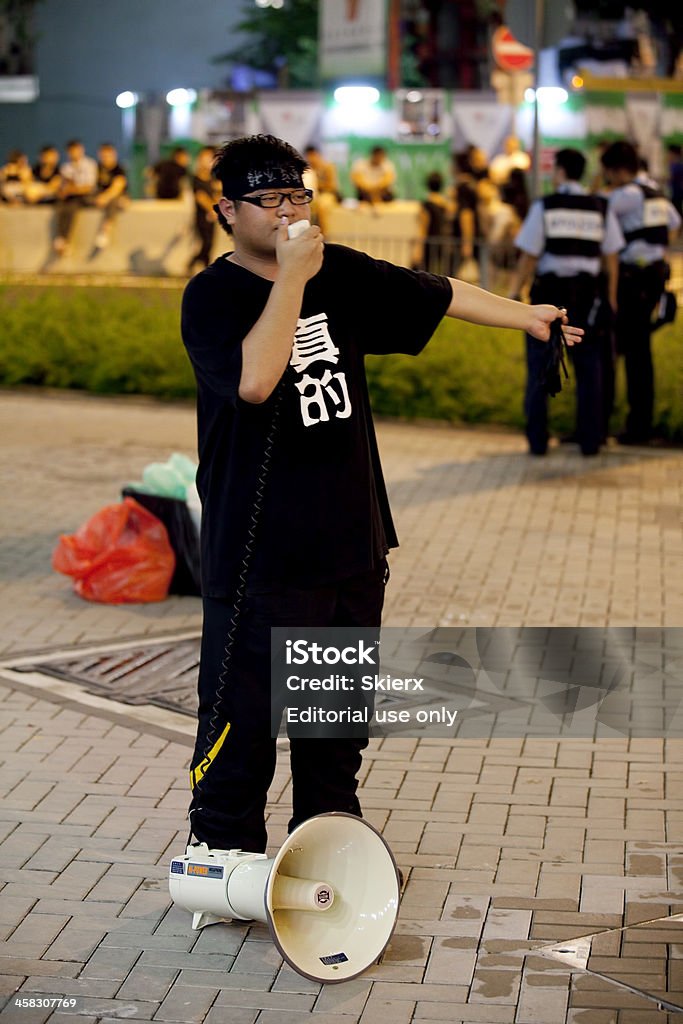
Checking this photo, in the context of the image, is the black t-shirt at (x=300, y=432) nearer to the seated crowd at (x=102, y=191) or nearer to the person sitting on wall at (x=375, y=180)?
the seated crowd at (x=102, y=191)

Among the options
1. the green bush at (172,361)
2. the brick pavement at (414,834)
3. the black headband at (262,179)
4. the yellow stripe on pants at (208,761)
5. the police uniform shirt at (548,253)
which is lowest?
the green bush at (172,361)

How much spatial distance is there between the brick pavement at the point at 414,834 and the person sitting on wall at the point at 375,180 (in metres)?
15.4

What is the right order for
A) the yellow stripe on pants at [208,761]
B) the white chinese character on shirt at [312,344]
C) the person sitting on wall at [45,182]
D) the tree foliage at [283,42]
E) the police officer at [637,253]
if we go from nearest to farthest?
the white chinese character on shirt at [312,344], the yellow stripe on pants at [208,761], the police officer at [637,253], the person sitting on wall at [45,182], the tree foliage at [283,42]

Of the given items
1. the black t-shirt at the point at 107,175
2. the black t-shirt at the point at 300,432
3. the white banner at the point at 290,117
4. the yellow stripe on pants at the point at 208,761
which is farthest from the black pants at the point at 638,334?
the white banner at the point at 290,117

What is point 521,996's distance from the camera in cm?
370

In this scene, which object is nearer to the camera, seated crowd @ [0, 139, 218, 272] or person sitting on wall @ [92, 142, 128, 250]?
seated crowd @ [0, 139, 218, 272]

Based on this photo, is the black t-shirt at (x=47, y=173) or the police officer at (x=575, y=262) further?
the black t-shirt at (x=47, y=173)

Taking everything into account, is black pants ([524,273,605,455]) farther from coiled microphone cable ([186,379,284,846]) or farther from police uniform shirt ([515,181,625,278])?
coiled microphone cable ([186,379,284,846])

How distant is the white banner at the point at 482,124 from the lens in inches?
1123

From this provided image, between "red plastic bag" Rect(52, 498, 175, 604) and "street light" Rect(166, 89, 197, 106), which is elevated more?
"red plastic bag" Rect(52, 498, 175, 604)

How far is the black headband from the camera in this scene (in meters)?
3.75

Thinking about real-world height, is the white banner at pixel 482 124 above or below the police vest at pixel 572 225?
below

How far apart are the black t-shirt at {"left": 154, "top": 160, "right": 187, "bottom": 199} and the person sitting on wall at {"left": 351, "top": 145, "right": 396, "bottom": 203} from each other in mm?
2610

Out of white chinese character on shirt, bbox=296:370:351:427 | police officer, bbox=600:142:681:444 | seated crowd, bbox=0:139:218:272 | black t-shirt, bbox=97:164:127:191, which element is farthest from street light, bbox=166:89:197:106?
white chinese character on shirt, bbox=296:370:351:427
